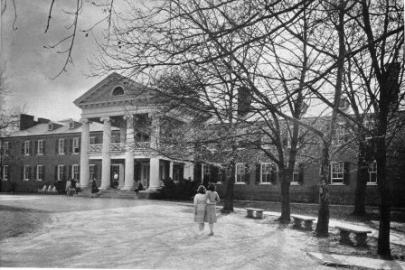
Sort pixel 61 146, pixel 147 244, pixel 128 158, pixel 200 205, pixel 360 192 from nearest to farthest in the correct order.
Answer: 1. pixel 147 244
2. pixel 360 192
3. pixel 200 205
4. pixel 128 158
5. pixel 61 146

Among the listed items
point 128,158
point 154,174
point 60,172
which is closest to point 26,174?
point 60,172

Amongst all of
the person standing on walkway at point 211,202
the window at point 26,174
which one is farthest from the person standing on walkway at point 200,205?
the window at point 26,174

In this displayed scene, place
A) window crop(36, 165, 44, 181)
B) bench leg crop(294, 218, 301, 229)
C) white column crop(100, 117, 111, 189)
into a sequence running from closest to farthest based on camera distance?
bench leg crop(294, 218, 301, 229) → white column crop(100, 117, 111, 189) → window crop(36, 165, 44, 181)

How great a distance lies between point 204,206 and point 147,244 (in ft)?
7.59

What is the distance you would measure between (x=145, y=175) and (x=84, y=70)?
2395 cm

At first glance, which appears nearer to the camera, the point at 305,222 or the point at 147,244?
the point at 147,244

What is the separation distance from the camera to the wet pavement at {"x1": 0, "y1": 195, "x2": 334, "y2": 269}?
6832 millimetres

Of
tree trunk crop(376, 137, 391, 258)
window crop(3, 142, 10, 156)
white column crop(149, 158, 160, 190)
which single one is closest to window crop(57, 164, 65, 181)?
white column crop(149, 158, 160, 190)

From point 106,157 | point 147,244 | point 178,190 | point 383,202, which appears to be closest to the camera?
point 383,202

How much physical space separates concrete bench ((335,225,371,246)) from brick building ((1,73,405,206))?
2.23ft

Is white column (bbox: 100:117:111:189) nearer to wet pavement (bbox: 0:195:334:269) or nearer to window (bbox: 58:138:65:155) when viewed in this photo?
window (bbox: 58:138:65:155)

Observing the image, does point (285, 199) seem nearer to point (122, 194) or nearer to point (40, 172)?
point (122, 194)

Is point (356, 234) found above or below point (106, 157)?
below

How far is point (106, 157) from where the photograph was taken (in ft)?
88.6
